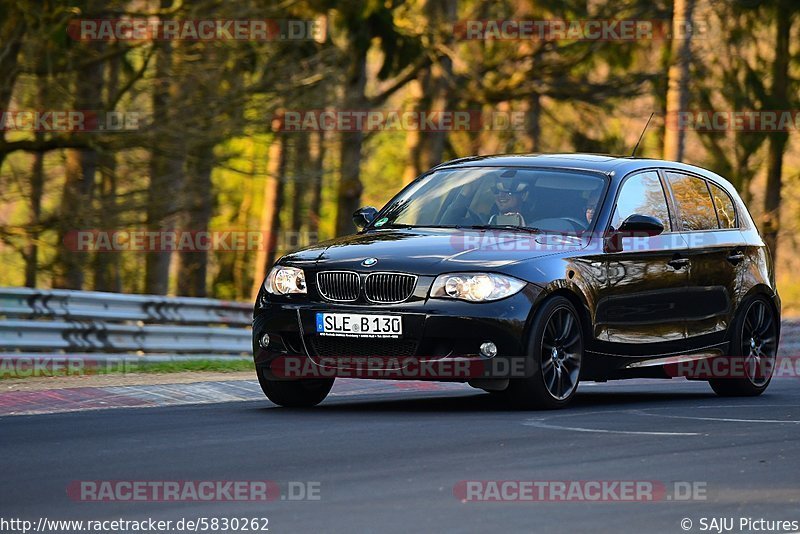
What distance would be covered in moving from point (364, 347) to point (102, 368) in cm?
559

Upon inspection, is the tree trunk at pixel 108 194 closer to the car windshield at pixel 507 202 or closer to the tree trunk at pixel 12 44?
the tree trunk at pixel 12 44

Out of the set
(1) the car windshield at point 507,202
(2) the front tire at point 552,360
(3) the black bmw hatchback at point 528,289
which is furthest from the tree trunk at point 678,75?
(2) the front tire at point 552,360

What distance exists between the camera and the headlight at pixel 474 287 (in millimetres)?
9875

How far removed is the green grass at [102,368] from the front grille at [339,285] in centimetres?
439

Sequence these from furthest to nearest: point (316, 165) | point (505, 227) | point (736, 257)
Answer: point (316, 165) < point (736, 257) < point (505, 227)

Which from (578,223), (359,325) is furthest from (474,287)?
(578,223)

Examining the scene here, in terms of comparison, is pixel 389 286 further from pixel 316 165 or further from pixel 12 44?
pixel 316 165

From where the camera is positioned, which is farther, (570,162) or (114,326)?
(114,326)

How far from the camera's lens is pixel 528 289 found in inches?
392

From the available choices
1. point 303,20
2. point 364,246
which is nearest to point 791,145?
Answer: point 303,20

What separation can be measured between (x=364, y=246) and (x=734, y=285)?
3.47 m

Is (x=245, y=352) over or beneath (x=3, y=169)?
beneath

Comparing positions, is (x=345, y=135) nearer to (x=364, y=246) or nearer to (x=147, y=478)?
(x=364, y=246)

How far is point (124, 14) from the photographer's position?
2103 centimetres
